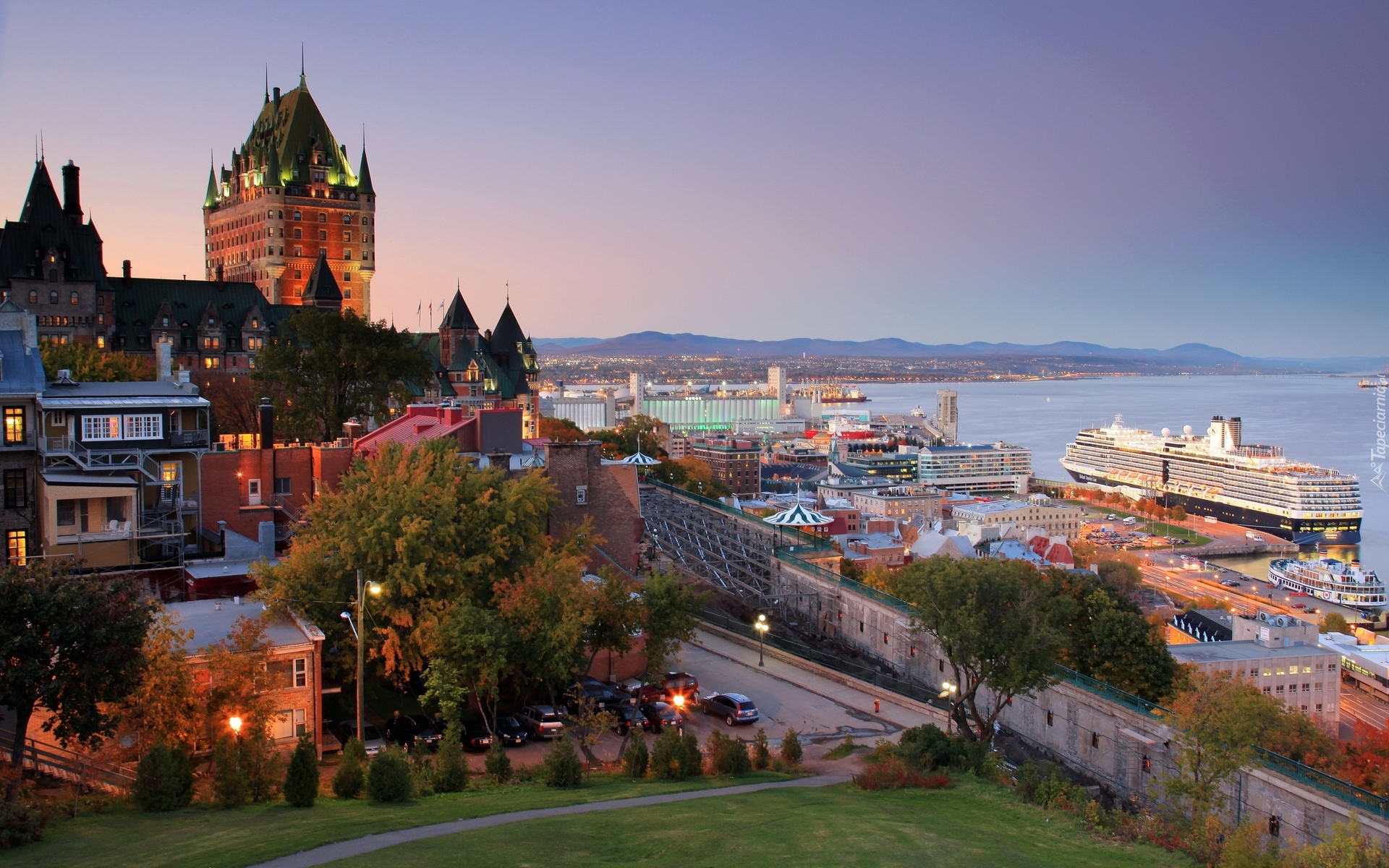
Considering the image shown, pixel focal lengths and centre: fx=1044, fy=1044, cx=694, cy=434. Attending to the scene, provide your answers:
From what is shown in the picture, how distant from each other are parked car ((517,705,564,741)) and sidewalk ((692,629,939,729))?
4.20 m

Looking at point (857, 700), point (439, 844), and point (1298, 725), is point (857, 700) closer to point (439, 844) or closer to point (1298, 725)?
point (1298, 725)

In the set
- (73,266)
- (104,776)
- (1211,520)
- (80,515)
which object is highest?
(73,266)

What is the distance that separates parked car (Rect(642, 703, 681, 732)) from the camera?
21750mm

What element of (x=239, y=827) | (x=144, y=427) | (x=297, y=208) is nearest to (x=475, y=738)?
(x=239, y=827)

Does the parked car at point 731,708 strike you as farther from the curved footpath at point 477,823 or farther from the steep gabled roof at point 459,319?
the steep gabled roof at point 459,319

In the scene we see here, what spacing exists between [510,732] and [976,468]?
12266 centimetres

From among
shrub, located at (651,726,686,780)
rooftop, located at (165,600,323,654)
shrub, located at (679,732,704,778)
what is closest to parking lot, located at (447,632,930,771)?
shrub, located at (651,726,686,780)

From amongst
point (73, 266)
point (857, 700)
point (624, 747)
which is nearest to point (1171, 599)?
point (857, 700)

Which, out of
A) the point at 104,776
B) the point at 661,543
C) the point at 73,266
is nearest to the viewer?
the point at 104,776

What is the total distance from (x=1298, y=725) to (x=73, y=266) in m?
67.2

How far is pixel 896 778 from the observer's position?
17.8 meters

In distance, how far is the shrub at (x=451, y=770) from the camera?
15734mm

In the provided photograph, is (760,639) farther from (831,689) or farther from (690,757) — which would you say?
(690,757)

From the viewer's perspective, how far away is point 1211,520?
→ 10669cm
